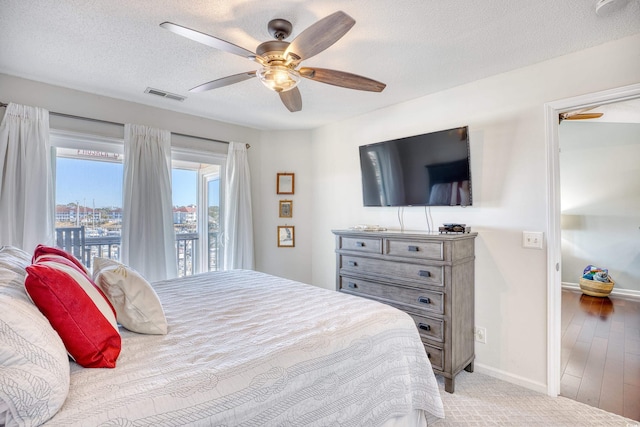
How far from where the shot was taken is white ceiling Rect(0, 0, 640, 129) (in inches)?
68.9

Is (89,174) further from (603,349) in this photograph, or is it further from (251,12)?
(603,349)

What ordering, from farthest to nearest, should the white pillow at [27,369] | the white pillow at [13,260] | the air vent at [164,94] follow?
the air vent at [164,94], the white pillow at [13,260], the white pillow at [27,369]

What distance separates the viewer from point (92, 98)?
2.97 metres

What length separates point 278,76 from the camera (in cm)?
185

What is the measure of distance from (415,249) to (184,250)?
106 inches

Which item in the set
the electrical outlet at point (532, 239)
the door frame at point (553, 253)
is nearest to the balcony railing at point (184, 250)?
the electrical outlet at point (532, 239)

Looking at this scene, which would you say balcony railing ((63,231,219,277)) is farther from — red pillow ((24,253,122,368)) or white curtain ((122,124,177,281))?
red pillow ((24,253,122,368))

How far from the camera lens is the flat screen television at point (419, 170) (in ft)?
8.71

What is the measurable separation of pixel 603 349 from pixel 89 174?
5.25 meters

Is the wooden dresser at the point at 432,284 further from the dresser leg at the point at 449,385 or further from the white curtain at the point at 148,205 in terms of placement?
the white curtain at the point at 148,205

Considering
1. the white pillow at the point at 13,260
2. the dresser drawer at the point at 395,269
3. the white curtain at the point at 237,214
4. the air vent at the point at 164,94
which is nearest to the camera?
the white pillow at the point at 13,260

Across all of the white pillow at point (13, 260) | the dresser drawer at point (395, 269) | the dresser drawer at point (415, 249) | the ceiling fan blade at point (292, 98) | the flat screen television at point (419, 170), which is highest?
the ceiling fan blade at point (292, 98)

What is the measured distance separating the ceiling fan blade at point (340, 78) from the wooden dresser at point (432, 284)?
3.95 ft

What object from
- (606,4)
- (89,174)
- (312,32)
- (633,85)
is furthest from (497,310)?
(89,174)
